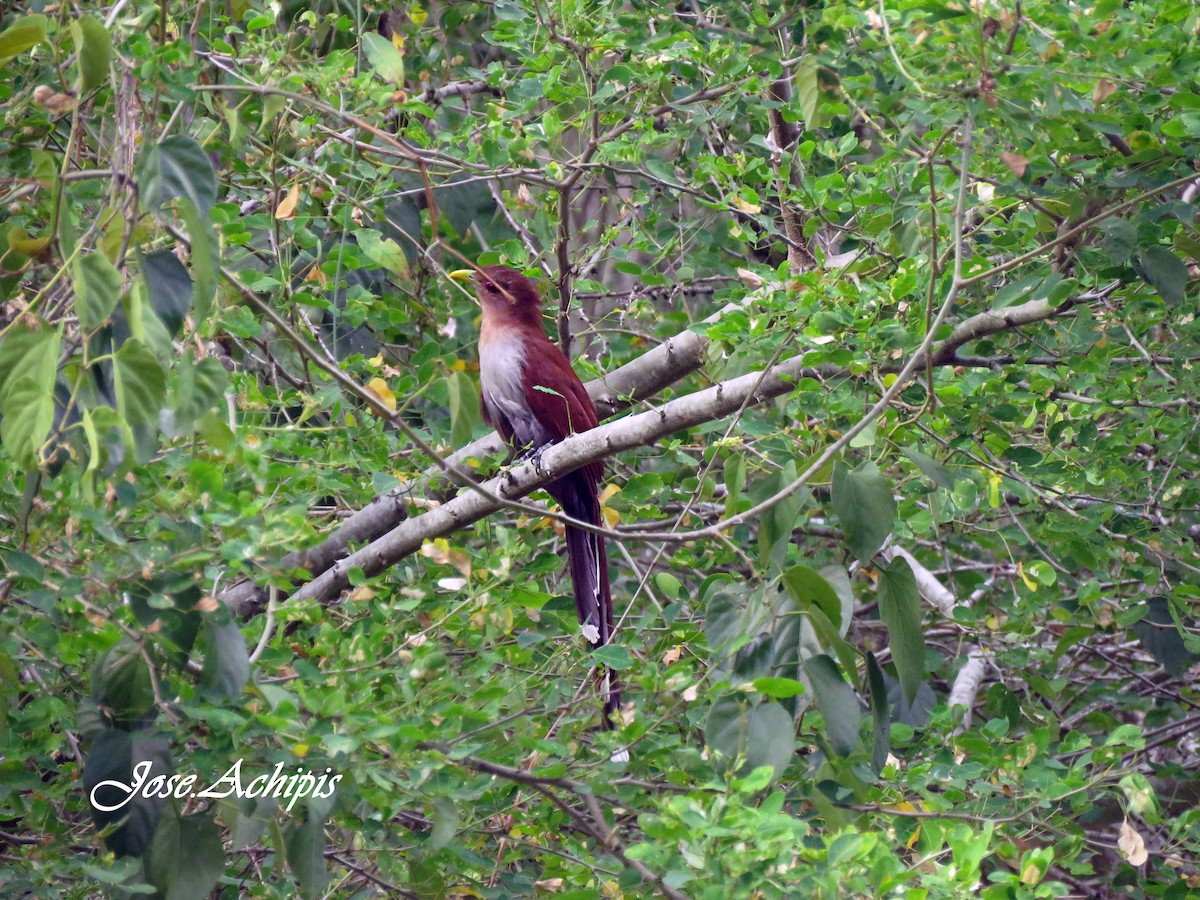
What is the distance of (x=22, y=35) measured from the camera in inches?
71.0

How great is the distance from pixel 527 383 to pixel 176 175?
2.47 meters

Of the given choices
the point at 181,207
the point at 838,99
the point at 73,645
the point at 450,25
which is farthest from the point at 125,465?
the point at 450,25

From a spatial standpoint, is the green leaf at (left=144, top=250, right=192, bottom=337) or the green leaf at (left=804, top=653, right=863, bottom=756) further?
the green leaf at (left=804, top=653, right=863, bottom=756)

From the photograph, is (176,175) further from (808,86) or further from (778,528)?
(808,86)

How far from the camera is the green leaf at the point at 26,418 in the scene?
151 centimetres

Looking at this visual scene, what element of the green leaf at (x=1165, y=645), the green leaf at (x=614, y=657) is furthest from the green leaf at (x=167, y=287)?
the green leaf at (x=1165, y=645)

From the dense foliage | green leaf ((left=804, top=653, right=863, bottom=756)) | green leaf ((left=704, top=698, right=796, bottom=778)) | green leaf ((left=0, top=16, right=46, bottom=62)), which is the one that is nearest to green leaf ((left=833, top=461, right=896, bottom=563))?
the dense foliage

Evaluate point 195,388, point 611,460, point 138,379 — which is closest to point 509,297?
point 611,460

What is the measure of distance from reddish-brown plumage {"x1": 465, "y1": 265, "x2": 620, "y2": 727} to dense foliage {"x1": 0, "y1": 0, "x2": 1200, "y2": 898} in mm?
205

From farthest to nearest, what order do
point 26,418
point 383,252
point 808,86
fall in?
1. point 808,86
2. point 383,252
3. point 26,418

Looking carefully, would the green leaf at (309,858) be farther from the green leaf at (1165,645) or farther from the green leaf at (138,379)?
the green leaf at (1165,645)

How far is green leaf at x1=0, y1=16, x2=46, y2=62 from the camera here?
179 centimetres

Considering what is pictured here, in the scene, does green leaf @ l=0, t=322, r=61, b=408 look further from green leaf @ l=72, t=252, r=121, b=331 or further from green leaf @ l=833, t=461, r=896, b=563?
green leaf @ l=833, t=461, r=896, b=563

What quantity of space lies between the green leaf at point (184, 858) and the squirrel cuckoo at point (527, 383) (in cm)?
175
